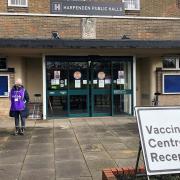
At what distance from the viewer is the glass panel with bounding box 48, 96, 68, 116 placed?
17.4 m

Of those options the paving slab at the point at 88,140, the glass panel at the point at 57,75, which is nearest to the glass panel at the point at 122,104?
the glass panel at the point at 57,75

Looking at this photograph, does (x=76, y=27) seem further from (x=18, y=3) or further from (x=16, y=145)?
(x=16, y=145)

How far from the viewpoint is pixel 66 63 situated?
17547mm

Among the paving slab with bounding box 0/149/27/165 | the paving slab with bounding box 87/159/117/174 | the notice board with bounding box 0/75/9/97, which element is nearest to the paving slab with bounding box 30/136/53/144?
the paving slab with bounding box 0/149/27/165

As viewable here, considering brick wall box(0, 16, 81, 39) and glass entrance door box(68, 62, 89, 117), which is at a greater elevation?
brick wall box(0, 16, 81, 39)

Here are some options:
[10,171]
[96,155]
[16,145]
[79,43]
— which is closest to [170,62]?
[79,43]

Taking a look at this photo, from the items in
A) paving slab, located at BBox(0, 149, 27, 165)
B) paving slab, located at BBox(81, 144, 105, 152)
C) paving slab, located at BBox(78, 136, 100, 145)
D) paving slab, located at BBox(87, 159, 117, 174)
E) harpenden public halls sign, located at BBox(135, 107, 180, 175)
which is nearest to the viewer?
harpenden public halls sign, located at BBox(135, 107, 180, 175)

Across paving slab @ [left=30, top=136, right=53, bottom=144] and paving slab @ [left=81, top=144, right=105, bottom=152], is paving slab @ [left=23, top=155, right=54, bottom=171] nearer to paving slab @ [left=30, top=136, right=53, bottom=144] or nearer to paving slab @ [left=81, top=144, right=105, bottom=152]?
paving slab @ [left=81, top=144, right=105, bottom=152]

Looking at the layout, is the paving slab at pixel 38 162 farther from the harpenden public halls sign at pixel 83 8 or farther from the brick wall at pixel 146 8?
the brick wall at pixel 146 8

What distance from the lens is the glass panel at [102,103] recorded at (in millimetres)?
17844

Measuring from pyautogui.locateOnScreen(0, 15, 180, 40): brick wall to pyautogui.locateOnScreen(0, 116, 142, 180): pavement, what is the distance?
13.4 feet

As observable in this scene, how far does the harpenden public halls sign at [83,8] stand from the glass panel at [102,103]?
3.57 m

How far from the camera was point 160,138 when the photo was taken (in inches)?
263

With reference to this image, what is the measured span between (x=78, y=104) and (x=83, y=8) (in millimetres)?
4125
